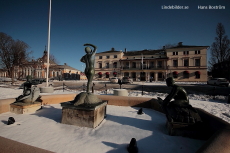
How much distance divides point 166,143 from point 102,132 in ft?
5.02

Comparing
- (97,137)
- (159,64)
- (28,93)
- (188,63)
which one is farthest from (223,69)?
(28,93)

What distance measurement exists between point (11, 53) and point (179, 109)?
27812 millimetres

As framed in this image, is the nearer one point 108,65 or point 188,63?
point 188,63

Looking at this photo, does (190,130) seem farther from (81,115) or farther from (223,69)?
(223,69)

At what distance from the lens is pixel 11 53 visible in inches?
797

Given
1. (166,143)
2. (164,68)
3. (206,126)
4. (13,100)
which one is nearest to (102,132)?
(166,143)

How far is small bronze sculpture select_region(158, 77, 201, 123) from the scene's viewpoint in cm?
250

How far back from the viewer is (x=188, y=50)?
31719 millimetres

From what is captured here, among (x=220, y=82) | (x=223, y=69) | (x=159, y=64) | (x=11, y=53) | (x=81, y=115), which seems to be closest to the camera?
(x=81, y=115)

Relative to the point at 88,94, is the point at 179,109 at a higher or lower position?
→ lower

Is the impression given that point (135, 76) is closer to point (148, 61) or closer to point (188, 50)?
point (148, 61)

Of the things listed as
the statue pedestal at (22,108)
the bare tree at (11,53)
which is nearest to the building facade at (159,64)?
the bare tree at (11,53)

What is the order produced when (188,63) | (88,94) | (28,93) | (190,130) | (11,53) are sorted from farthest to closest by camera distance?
(188,63), (11,53), (28,93), (88,94), (190,130)

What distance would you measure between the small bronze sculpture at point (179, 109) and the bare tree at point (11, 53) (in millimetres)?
26210
